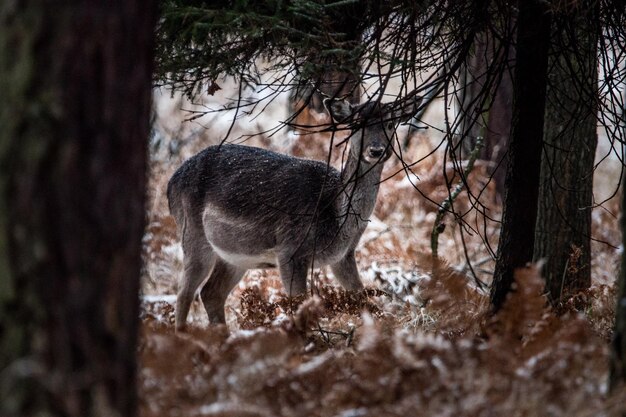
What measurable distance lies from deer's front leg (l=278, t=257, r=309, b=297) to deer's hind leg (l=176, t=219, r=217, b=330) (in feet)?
3.06

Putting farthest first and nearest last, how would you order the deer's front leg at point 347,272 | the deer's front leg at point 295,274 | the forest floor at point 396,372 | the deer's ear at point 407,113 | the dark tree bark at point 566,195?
1. the deer's front leg at point 347,272
2. the deer's front leg at point 295,274
3. the dark tree bark at point 566,195
4. the deer's ear at point 407,113
5. the forest floor at point 396,372

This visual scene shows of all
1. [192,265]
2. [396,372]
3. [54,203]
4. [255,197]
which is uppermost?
[54,203]

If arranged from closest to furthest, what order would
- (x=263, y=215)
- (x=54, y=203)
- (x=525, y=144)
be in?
(x=54, y=203)
(x=525, y=144)
(x=263, y=215)

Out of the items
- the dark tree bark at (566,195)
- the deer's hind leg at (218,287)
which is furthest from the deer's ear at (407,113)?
the deer's hind leg at (218,287)

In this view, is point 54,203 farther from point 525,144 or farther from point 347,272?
point 347,272

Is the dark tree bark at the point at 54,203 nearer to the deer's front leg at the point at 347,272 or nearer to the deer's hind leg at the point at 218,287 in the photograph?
the deer's front leg at the point at 347,272

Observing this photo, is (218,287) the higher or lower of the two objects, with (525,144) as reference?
lower

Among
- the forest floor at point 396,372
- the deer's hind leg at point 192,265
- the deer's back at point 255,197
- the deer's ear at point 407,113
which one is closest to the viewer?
the forest floor at point 396,372

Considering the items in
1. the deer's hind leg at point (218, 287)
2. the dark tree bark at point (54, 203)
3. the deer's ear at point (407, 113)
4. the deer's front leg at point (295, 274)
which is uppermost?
the deer's ear at point (407, 113)

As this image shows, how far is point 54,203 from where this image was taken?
2410mm

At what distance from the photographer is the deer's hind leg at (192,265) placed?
27.2ft

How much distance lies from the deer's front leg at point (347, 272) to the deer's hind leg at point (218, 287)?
3.51 feet

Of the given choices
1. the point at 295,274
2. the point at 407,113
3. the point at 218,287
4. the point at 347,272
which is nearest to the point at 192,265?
the point at 218,287

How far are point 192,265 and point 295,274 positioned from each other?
1255mm
